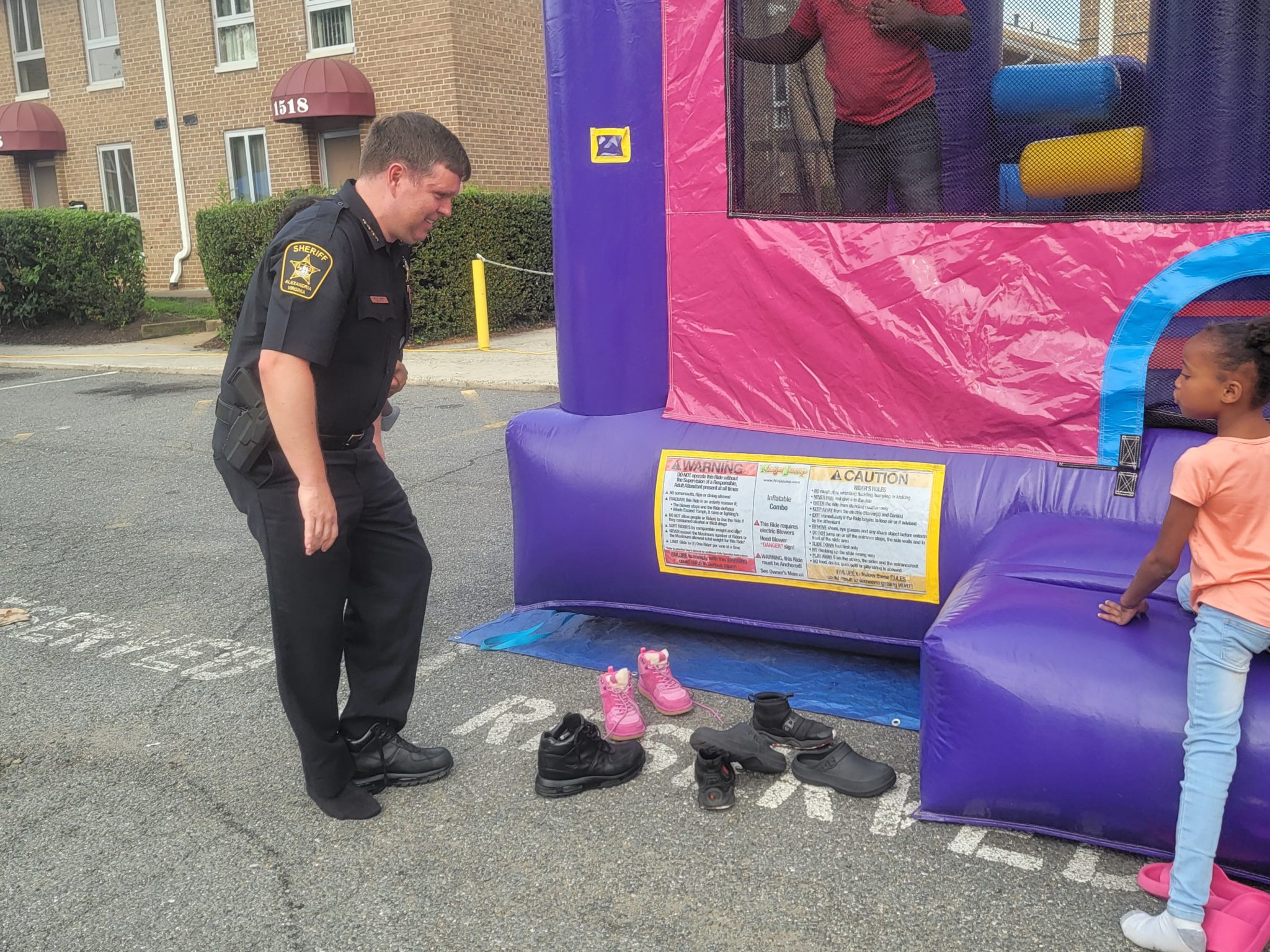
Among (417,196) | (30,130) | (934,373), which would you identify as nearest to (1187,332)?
(934,373)

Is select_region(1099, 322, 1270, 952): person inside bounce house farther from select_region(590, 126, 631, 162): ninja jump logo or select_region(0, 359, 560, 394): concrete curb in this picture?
select_region(0, 359, 560, 394): concrete curb

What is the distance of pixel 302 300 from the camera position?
2672 millimetres

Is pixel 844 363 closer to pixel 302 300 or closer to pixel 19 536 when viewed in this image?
pixel 302 300

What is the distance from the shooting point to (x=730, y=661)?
13.1ft

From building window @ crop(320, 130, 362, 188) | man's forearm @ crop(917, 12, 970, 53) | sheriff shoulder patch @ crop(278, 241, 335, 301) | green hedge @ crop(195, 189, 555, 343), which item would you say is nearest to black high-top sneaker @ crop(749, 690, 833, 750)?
sheriff shoulder patch @ crop(278, 241, 335, 301)

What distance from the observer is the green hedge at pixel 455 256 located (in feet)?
44.2

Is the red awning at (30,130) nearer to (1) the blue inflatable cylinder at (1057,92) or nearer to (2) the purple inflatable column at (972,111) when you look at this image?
(2) the purple inflatable column at (972,111)

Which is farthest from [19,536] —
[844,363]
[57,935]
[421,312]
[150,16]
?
[150,16]

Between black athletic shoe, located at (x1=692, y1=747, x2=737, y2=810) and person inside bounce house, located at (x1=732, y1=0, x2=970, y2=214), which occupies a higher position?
person inside bounce house, located at (x1=732, y1=0, x2=970, y2=214)

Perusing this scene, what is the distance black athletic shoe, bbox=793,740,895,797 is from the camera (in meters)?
3.03

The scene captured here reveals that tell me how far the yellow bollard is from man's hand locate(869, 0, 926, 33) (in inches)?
371

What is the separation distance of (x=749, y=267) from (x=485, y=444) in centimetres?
434

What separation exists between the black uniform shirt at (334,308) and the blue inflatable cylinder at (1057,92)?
2.07 metres

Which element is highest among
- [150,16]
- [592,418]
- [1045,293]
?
[150,16]
